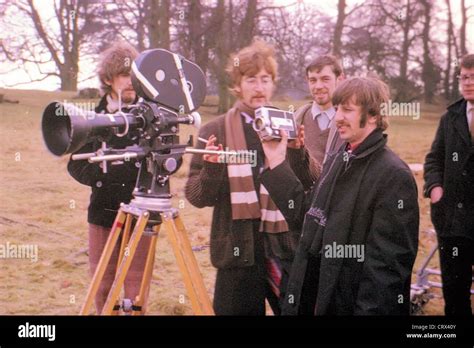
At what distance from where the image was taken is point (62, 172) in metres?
2.99

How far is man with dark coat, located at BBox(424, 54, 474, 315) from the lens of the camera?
243 cm

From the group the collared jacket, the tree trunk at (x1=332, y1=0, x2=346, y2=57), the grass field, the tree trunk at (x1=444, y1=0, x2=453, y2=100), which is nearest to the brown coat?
the grass field

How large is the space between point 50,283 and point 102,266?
86cm

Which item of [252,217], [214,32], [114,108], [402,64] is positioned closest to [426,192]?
[402,64]

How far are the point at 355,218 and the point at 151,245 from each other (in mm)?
644

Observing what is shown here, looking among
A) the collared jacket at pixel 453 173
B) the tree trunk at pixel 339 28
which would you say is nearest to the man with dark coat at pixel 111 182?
the tree trunk at pixel 339 28

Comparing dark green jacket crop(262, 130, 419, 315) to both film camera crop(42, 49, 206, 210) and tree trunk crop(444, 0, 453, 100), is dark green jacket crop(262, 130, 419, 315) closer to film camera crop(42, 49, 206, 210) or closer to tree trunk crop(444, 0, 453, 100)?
film camera crop(42, 49, 206, 210)

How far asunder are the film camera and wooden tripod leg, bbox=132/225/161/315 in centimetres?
14

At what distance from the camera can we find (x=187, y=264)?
1940 millimetres

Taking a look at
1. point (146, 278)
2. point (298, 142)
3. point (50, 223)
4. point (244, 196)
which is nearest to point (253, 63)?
point (298, 142)

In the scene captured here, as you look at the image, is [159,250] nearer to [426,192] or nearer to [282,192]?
[282,192]

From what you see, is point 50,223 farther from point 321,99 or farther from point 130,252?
point 321,99

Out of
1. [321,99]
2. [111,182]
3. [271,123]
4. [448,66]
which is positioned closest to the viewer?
[271,123]

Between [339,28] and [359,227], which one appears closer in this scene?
[359,227]
